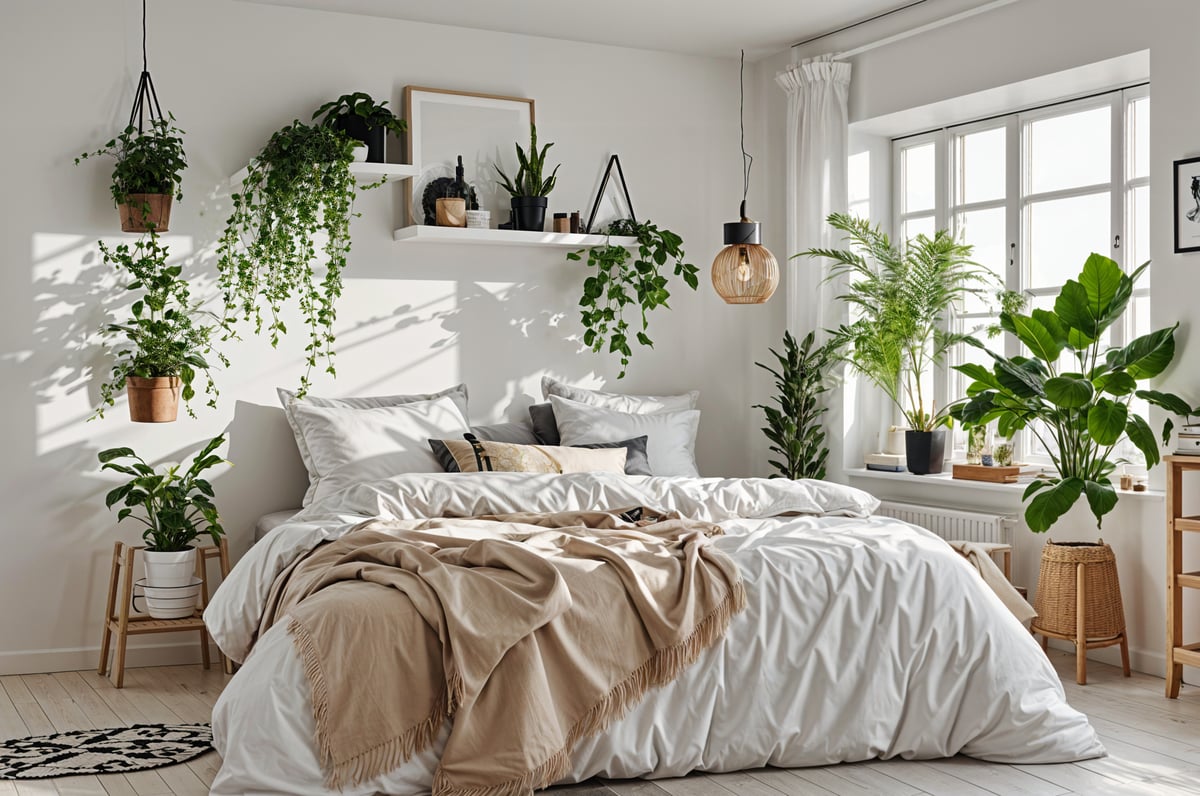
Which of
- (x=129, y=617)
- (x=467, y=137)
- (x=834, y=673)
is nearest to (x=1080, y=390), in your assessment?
(x=834, y=673)

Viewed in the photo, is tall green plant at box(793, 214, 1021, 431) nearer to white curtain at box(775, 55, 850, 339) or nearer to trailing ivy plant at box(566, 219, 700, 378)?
white curtain at box(775, 55, 850, 339)

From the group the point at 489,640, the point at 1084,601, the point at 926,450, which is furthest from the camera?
the point at 926,450

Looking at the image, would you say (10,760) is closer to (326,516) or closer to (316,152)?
(326,516)

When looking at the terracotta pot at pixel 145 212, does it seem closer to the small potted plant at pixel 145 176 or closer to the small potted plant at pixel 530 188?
the small potted plant at pixel 145 176

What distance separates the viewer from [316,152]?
4.80m

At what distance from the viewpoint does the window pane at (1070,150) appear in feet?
16.2

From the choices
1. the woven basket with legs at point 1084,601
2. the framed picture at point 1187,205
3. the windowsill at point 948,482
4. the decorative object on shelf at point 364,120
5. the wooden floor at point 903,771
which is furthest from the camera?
the decorative object on shelf at point 364,120

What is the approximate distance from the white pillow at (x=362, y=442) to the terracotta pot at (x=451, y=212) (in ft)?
2.85

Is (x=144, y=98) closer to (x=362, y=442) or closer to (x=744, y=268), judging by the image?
(x=362, y=442)

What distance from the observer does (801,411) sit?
571 cm

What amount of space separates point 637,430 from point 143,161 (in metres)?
2.31

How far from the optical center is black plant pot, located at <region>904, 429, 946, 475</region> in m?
5.34

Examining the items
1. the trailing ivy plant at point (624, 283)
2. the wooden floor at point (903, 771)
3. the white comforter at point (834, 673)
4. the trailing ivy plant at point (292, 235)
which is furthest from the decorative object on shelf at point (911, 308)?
the trailing ivy plant at point (292, 235)

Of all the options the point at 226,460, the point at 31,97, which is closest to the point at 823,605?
the point at 226,460
